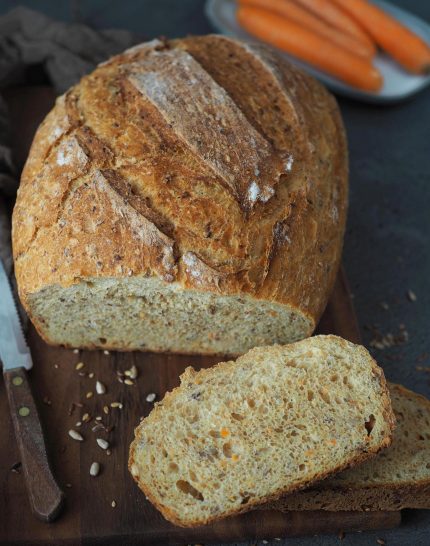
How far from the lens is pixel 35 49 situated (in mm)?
4891

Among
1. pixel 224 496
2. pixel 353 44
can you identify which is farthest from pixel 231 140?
pixel 353 44

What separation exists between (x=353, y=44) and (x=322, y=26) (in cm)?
28

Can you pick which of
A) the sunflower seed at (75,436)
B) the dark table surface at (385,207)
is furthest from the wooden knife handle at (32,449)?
the dark table surface at (385,207)

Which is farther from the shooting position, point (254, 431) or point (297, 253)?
point (297, 253)

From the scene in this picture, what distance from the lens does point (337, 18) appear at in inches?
224

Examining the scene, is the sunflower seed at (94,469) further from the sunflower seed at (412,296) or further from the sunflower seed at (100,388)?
the sunflower seed at (412,296)

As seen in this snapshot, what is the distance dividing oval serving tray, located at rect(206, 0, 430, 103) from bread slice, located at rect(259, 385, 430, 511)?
2.71 metres

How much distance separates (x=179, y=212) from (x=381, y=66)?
2.81 metres

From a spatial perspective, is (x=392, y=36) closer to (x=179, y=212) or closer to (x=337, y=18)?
(x=337, y=18)

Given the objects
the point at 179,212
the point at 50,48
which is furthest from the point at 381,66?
the point at 179,212

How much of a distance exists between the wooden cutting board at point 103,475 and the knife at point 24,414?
0.30 ft

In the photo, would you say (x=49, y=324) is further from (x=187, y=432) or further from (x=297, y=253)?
(x=297, y=253)

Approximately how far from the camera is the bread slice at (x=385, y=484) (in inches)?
132

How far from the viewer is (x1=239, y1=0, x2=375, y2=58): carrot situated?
556 cm
